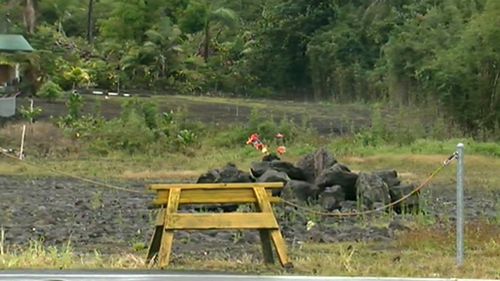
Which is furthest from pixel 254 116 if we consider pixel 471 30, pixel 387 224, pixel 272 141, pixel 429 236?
pixel 429 236

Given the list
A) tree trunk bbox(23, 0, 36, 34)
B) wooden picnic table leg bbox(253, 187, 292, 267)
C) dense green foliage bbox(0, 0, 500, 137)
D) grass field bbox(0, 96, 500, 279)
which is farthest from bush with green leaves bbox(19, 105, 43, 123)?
wooden picnic table leg bbox(253, 187, 292, 267)

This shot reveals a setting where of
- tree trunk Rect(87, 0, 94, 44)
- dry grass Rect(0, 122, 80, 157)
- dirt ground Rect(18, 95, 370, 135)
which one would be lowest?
dry grass Rect(0, 122, 80, 157)

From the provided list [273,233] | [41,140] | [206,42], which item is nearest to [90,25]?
[206,42]

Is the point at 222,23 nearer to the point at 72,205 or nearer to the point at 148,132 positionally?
the point at 148,132

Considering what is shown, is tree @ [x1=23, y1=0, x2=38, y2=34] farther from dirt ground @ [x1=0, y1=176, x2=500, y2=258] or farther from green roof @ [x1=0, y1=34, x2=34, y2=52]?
dirt ground @ [x1=0, y1=176, x2=500, y2=258]

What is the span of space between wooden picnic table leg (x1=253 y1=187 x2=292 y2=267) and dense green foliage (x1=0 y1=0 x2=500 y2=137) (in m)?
32.1

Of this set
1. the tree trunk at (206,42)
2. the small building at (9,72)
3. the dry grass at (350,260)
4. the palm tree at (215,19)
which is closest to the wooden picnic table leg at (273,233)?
the dry grass at (350,260)

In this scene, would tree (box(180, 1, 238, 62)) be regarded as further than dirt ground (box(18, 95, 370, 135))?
Yes

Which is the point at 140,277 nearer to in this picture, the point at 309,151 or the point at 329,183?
the point at 329,183

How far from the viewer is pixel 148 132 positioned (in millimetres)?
33156

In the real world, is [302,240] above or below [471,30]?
below

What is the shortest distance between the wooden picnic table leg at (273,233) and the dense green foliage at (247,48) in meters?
32.1

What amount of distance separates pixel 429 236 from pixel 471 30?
75.8 feet

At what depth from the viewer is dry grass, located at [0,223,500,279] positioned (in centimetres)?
1000
